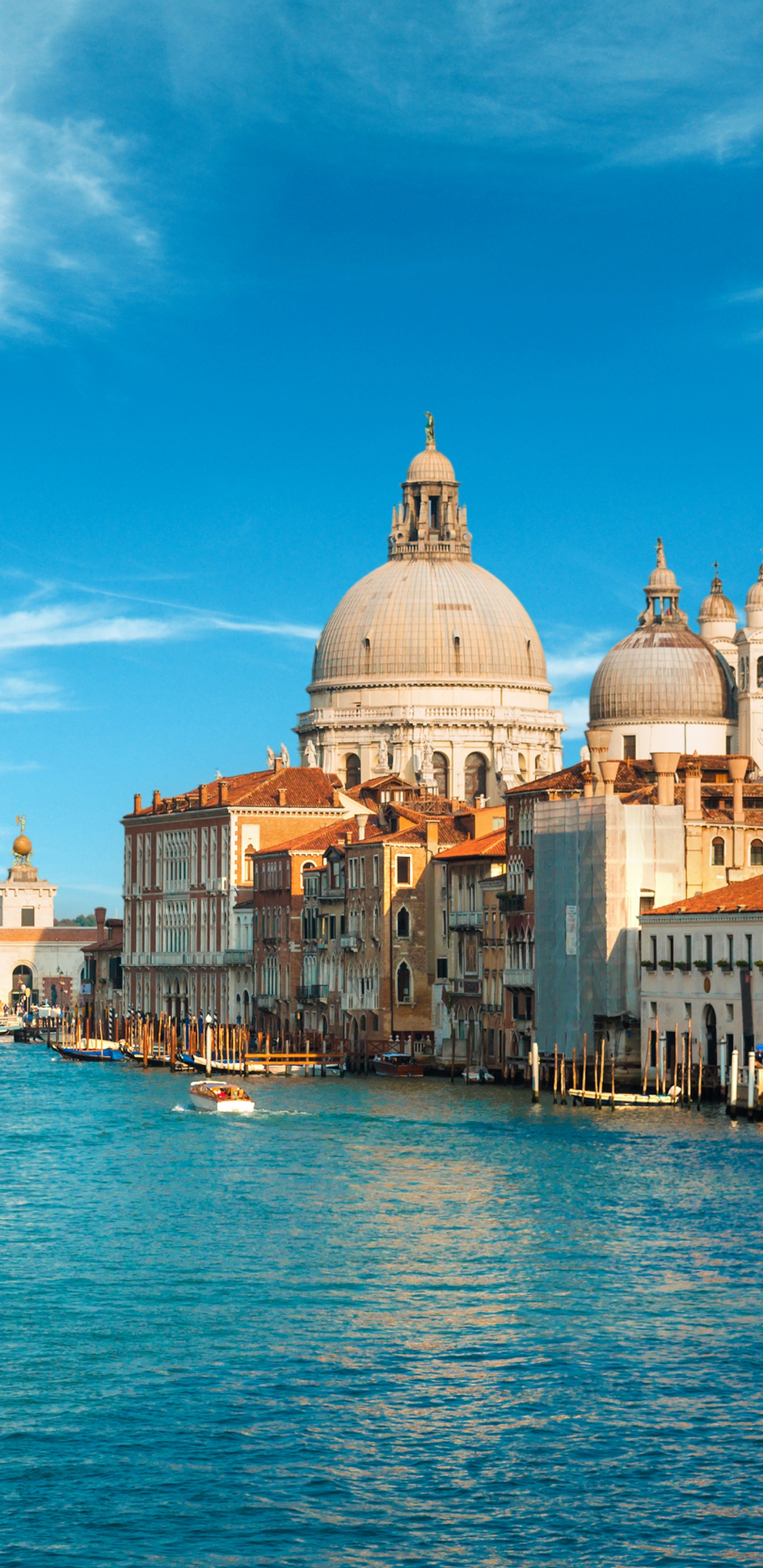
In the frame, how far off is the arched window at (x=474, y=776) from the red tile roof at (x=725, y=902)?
4567 cm

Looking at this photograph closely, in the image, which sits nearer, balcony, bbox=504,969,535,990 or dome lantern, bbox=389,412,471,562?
balcony, bbox=504,969,535,990

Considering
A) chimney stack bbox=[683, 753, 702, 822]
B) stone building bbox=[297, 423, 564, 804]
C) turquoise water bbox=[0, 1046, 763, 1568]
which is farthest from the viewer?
stone building bbox=[297, 423, 564, 804]

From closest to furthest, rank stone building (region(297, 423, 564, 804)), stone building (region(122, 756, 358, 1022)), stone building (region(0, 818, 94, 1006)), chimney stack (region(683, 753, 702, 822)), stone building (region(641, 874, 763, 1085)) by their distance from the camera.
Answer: stone building (region(641, 874, 763, 1085)) → chimney stack (region(683, 753, 702, 822)) → stone building (region(122, 756, 358, 1022)) → stone building (region(297, 423, 564, 804)) → stone building (region(0, 818, 94, 1006))

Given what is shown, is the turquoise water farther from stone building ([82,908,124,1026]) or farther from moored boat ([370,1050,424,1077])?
stone building ([82,908,124,1026])

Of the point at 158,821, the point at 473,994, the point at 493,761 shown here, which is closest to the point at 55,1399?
the point at 473,994

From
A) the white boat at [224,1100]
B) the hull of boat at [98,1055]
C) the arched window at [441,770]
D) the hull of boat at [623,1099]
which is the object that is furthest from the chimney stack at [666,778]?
the arched window at [441,770]

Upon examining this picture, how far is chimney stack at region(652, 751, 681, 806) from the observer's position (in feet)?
196

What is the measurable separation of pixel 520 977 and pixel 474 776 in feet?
133

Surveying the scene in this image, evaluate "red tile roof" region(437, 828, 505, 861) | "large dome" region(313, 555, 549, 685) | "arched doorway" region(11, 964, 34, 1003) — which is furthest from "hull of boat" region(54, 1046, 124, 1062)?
"arched doorway" region(11, 964, 34, 1003)

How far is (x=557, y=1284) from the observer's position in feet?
92.0

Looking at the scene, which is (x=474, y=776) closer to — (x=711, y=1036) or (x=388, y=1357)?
(x=711, y=1036)

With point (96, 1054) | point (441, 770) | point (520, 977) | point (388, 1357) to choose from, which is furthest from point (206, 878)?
point (388, 1357)

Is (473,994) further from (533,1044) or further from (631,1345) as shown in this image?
(631,1345)

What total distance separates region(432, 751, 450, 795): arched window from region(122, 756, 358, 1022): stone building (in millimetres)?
6381
